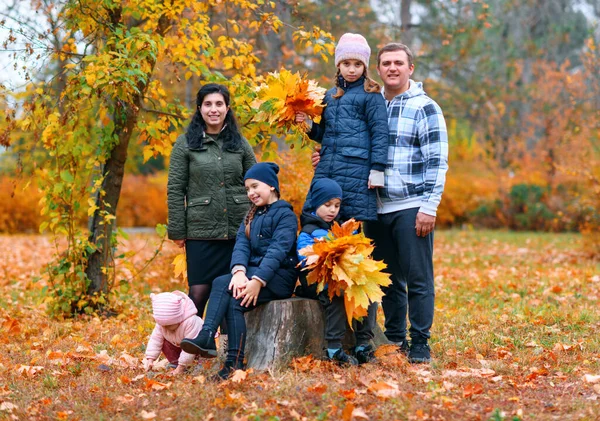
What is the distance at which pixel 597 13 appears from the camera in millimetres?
26547

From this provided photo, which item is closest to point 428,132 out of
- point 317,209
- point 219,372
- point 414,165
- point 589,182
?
point 414,165

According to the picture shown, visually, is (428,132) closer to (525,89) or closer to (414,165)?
(414,165)

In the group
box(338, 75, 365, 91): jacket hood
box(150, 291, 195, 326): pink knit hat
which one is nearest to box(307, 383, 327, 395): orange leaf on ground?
box(150, 291, 195, 326): pink knit hat

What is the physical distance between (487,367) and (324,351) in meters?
1.08

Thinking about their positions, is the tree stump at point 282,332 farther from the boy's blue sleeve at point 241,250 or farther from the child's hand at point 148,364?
the child's hand at point 148,364

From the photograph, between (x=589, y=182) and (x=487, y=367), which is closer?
(x=487, y=367)

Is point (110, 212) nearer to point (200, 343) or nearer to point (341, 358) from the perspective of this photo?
point (200, 343)

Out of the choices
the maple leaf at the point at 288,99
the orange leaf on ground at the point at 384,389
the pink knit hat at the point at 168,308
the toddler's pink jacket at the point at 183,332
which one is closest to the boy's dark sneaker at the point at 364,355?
the orange leaf on ground at the point at 384,389

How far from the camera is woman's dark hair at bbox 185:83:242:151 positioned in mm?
5301

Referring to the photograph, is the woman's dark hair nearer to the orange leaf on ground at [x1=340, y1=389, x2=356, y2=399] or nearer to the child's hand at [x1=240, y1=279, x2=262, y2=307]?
the child's hand at [x1=240, y1=279, x2=262, y2=307]

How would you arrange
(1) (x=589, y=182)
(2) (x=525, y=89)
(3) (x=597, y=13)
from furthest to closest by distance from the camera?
(3) (x=597, y=13) → (2) (x=525, y=89) → (1) (x=589, y=182)

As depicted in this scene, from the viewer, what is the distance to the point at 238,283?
460 cm

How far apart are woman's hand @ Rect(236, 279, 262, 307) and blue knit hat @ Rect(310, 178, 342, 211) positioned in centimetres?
60

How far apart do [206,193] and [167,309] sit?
92 centimetres
